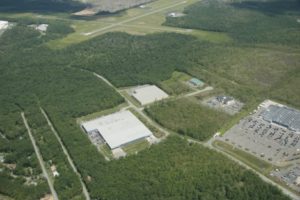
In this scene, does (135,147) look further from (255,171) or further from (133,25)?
(133,25)

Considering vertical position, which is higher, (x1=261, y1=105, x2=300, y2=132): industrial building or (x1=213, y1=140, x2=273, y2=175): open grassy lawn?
(x1=261, y1=105, x2=300, y2=132): industrial building

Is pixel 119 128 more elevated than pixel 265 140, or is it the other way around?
pixel 119 128

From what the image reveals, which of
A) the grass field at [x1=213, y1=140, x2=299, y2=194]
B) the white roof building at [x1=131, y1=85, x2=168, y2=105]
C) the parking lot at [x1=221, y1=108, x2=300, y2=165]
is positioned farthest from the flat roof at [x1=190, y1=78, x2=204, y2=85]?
the grass field at [x1=213, y1=140, x2=299, y2=194]

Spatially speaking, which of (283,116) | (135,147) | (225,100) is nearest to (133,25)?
(225,100)

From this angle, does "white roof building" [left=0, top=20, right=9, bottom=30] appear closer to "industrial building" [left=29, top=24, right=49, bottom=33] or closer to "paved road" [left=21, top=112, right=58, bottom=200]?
"industrial building" [left=29, top=24, right=49, bottom=33]

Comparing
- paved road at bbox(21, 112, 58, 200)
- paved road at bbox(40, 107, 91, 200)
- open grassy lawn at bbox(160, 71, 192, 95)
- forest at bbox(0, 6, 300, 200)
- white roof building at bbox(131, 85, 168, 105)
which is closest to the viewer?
forest at bbox(0, 6, 300, 200)

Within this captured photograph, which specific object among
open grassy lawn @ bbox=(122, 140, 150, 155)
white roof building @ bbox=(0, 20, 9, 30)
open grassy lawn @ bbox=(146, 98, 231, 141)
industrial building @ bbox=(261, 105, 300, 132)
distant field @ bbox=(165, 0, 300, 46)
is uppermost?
white roof building @ bbox=(0, 20, 9, 30)

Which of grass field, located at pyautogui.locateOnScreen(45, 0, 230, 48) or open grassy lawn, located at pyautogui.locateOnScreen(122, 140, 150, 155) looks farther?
grass field, located at pyautogui.locateOnScreen(45, 0, 230, 48)

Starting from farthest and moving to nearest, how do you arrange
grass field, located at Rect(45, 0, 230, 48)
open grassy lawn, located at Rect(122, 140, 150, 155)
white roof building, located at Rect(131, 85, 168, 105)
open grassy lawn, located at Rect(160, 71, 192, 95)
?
grass field, located at Rect(45, 0, 230, 48), open grassy lawn, located at Rect(160, 71, 192, 95), white roof building, located at Rect(131, 85, 168, 105), open grassy lawn, located at Rect(122, 140, 150, 155)
